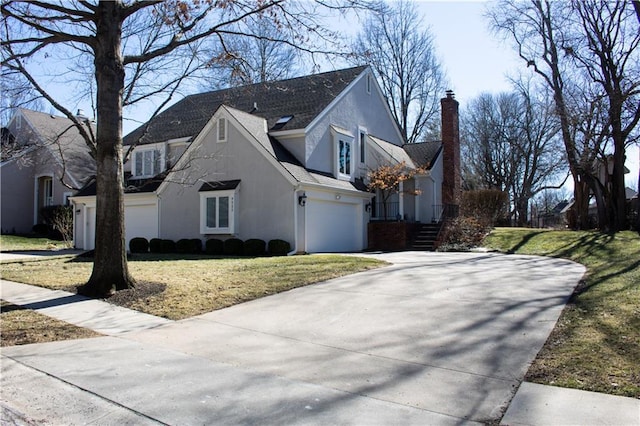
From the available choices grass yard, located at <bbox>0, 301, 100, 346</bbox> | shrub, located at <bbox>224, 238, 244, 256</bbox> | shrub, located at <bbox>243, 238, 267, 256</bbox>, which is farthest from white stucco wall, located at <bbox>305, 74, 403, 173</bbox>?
grass yard, located at <bbox>0, 301, 100, 346</bbox>

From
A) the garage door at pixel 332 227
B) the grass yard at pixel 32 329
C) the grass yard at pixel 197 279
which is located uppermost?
the garage door at pixel 332 227

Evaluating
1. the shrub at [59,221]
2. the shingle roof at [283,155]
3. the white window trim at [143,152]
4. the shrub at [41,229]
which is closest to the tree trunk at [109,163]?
the shingle roof at [283,155]

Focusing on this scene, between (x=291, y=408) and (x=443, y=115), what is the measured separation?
79.9 ft

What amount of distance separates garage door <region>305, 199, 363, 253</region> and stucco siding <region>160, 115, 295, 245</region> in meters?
1.15

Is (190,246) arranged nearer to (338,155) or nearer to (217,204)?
(217,204)

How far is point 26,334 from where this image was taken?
651 cm

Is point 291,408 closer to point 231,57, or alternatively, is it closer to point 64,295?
point 64,295

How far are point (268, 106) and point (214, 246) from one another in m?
8.15

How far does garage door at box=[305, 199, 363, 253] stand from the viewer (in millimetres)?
18422

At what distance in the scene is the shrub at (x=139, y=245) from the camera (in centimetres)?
2081

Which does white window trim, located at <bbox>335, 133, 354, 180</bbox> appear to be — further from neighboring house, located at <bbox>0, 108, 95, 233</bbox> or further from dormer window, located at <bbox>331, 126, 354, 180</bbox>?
neighboring house, located at <bbox>0, 108, 95, 233</bbox>

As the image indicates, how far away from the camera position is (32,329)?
6.76 meters

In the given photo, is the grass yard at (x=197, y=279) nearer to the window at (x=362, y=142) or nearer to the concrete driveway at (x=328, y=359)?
the concrete driveway at (x=328, y=359)

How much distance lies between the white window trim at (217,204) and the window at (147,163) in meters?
5.06
